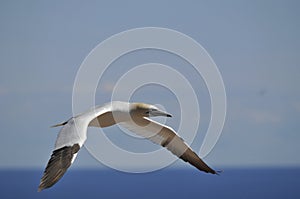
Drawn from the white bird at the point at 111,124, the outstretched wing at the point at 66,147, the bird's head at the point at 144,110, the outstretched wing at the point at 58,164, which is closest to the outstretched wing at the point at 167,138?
the white bird at the point at 111,124

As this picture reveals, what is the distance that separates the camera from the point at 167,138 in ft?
72.6

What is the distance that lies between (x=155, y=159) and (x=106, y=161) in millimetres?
2508

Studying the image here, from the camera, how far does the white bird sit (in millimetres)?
16703

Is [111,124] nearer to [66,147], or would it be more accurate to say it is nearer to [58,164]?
[66,147]

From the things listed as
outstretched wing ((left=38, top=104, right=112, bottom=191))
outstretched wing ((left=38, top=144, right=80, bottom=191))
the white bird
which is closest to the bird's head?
the white bird

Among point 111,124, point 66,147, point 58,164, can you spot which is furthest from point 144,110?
point 58,164

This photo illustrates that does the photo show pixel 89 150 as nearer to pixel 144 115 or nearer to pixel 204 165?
pixel 144 115

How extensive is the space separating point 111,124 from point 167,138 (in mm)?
2115

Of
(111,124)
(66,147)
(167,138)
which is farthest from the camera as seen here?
(167,138)

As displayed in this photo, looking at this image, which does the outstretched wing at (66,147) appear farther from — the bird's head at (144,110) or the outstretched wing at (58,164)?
the bird's head at (144,110)

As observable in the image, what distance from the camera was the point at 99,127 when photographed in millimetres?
20750

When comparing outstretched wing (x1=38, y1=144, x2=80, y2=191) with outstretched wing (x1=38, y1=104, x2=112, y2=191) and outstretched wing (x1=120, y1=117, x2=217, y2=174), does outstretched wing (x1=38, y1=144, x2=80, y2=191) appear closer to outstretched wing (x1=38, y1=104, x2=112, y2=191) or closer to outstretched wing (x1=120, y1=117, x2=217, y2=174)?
outstretched wing (x1=38, y1=104, x2=112, y2=191)

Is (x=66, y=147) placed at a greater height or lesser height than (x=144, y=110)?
lesser

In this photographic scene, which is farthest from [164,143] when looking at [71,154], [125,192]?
[125,192]
